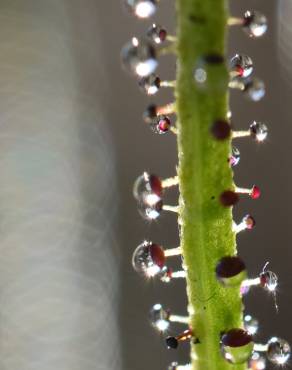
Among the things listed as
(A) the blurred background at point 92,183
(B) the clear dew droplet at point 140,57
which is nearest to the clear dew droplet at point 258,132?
(B) the clear dew droplet at point 140,57

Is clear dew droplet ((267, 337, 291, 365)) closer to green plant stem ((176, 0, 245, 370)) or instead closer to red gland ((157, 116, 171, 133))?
green plant stem ((176, 0, 245, 370))

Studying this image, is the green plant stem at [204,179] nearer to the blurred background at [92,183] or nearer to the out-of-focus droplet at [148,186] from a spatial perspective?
the out-of-focus droplet at [148,186]

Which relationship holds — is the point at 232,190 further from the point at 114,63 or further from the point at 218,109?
the point at 114,63

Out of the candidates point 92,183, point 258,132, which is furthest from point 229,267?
point 92,183

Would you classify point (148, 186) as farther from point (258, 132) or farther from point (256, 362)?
point (256, 362)

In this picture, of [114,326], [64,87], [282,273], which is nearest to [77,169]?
[64,87]

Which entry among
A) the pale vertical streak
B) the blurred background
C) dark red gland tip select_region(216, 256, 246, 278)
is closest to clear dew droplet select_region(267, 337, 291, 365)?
dark red gland tip select_region(216, 256, 246, 278)

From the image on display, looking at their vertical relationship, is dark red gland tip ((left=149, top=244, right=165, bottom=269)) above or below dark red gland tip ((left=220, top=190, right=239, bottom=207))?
below

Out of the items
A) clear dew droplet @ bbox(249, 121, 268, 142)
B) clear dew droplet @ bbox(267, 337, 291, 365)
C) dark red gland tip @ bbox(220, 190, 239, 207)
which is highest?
clear dew droplet @ bbox(249, 121, 268, 142)
